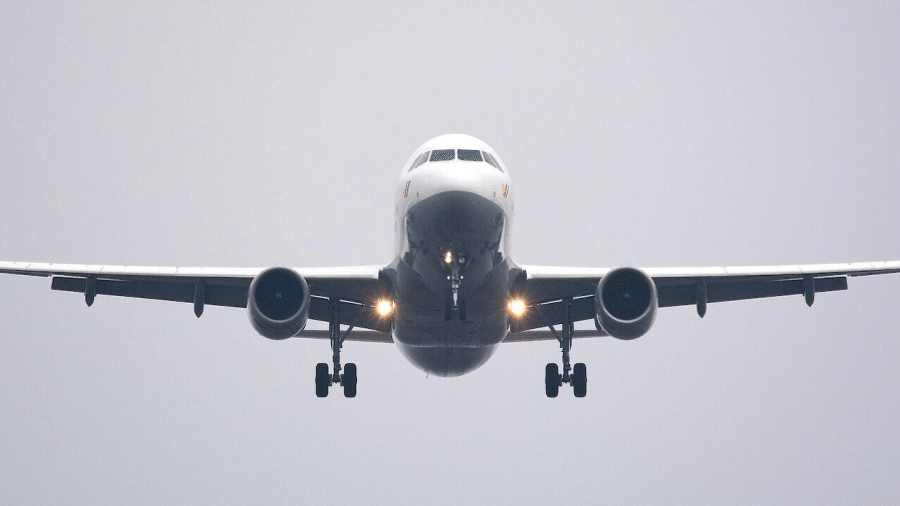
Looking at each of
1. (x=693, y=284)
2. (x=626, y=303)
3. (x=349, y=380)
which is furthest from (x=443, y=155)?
(x=349, y=380)

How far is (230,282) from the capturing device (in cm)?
2923

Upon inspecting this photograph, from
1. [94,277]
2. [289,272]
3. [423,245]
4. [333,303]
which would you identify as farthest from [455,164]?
[94,277]

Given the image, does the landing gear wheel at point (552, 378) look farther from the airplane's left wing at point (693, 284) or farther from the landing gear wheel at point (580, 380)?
the airplane's left wing at point (693, 284)

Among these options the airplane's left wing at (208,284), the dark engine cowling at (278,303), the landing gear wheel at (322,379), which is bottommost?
the landing gear wheel at (322,379)

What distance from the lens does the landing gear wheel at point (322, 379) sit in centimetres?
3212

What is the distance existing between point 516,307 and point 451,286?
3793mm

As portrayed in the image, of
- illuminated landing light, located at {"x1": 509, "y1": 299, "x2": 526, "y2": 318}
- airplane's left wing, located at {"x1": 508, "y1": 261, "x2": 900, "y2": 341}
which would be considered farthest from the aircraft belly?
airplane's left wing, located at {"x1": 508, "y1": 261, "x2": 900, "y2": 341}

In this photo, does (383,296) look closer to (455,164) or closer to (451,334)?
(451,334)

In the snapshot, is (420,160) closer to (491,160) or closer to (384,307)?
(491,160)

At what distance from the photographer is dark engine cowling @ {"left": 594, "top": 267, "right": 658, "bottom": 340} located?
85.6ft

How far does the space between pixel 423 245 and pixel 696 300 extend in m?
8.26

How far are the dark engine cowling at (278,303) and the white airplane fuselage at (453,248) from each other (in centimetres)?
239

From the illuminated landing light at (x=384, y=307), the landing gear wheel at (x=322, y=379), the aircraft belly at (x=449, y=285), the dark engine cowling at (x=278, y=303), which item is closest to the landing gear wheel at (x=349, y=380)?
the landing gear wheel at (x=322, y=379)

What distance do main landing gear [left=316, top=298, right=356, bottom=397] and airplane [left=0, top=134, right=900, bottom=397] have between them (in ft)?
0.12
